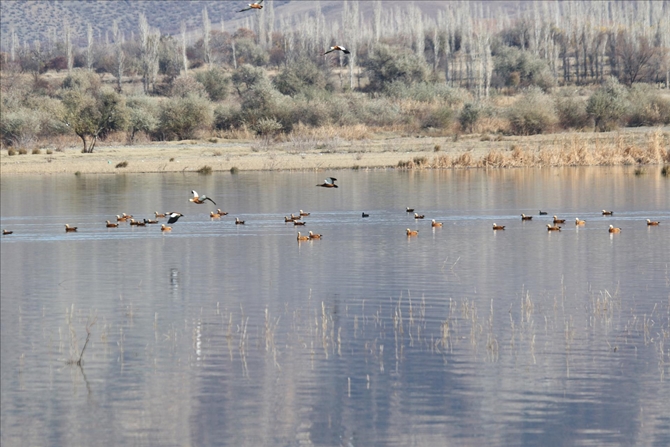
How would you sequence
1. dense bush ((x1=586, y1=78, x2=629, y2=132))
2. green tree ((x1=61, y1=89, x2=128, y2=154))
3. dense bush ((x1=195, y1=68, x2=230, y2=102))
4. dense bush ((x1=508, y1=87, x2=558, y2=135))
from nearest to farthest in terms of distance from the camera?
green tree ((x1=61, y1=89, x2=128, y2=154))
dense bush ((x1=508, y1=87, x2=558, y2=135))
dense bush ((x1=586, y1=78, x2=629, y2=132))
dense bush ((x1=195, y1=68, x2=230, y2=102))

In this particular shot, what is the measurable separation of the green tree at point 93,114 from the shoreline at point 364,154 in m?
1.48

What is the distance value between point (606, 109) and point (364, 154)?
20.3m

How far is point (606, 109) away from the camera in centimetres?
7631

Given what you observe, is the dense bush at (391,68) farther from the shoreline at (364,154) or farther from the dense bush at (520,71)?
the shoreline at (364,154)

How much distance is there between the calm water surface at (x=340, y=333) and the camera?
47.0 ft

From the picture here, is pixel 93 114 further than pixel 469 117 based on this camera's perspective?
No

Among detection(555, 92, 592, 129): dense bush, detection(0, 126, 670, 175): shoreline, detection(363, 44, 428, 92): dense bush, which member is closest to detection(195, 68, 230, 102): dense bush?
detection(363, 44, 428, 92): dense bush

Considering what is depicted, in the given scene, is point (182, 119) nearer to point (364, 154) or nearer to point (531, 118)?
point (364, 154)

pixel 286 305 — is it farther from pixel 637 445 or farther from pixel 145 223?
pixel 145 223

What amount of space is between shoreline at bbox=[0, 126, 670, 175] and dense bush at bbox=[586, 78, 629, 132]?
179 cm

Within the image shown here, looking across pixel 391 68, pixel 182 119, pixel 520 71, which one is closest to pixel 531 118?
pixel 182 119

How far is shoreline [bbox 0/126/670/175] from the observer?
5925 cm

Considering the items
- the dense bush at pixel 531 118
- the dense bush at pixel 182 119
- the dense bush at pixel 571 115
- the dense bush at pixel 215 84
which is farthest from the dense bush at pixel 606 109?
the dense bush at pixel 215 84

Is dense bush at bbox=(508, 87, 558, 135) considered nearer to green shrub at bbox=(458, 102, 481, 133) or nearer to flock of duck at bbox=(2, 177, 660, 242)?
green shrub at bbox=(458, 102, 481, 133)
